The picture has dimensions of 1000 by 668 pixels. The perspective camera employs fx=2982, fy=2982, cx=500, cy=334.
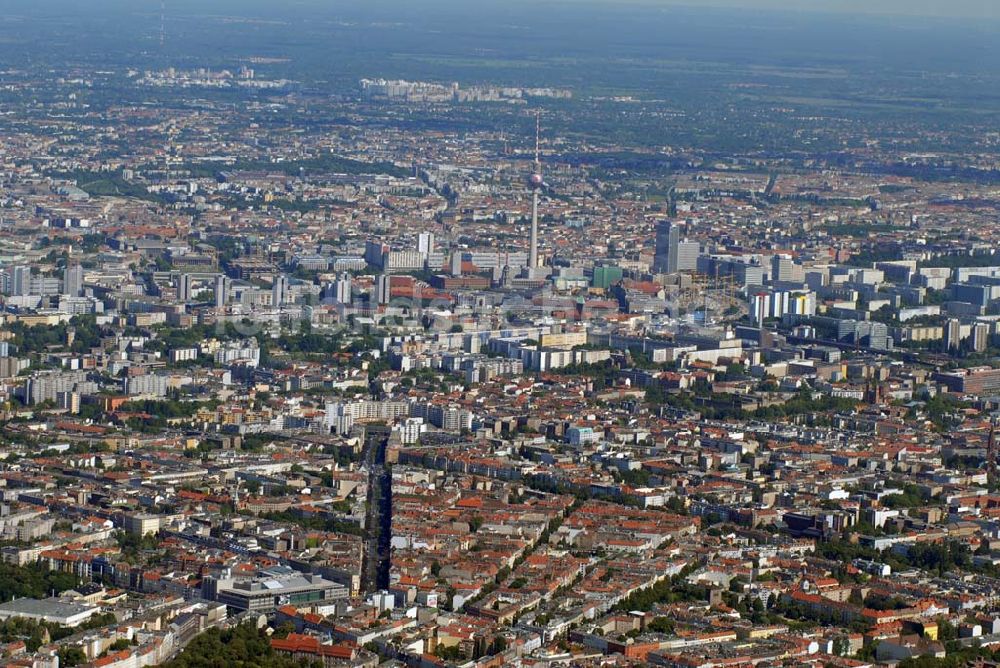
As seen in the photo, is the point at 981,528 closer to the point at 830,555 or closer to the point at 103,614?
the point at 830,555

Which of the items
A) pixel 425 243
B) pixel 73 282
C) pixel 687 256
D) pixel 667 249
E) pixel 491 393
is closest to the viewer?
pixel 491 393

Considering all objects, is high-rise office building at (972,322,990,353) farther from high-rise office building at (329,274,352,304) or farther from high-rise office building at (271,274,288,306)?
high-rise office building at (271,274,288,306)

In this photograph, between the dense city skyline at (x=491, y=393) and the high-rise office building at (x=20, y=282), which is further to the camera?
the high-rise office building at (x=20, y=282)

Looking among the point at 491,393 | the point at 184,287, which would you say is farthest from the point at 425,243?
the point at 491,393

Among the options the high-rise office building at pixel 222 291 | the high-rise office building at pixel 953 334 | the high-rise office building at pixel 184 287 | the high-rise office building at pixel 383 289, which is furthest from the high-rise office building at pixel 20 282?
the high-rise office building at pixel 953 334

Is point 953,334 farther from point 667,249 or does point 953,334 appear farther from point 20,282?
point 20,282

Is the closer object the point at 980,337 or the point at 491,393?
the point at 491,393

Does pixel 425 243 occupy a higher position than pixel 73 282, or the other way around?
pixel 73 282

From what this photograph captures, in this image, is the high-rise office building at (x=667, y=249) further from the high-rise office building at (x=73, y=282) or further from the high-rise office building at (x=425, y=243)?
the high-rise office building at (x=73, y=282)

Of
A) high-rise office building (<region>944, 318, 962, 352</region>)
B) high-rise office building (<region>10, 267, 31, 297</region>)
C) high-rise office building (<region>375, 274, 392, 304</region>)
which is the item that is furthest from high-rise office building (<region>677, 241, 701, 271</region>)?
high-rise office building (<region>10, 267, 31, 297</region>)

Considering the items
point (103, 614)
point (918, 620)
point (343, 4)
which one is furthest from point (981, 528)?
point (343, 4)

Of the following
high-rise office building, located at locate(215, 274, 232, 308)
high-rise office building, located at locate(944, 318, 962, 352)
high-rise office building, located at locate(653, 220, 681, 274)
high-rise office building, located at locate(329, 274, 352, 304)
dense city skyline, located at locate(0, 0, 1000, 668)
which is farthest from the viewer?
high-rise office building, located at locate(653, 220, 681, 274)
